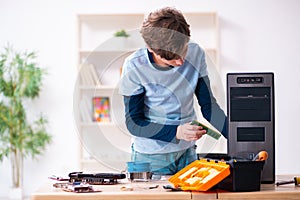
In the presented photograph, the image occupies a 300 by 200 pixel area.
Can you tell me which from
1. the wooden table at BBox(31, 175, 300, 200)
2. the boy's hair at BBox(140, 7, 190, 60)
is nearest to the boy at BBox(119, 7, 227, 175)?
the boy's hair at BBox(140, 7, 190, 60)

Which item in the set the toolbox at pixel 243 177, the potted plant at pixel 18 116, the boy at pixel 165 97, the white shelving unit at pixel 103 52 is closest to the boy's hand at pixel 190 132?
the boy at pixel 165 97

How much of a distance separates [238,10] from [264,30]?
28cm

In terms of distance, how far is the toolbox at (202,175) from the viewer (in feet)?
5.29

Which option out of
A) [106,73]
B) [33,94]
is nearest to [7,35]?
[33,94]

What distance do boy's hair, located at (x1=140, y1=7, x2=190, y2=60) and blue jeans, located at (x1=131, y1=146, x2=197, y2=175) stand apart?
446mm

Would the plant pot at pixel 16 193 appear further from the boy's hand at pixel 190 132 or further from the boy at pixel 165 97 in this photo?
the boy's hand at pixel 190 132

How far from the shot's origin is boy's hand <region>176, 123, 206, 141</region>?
207 centimetres

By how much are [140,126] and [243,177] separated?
2.19 ft

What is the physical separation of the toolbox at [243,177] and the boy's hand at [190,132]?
410 mm

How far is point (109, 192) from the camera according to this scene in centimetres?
165

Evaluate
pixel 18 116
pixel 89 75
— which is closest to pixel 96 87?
pixel 89 75

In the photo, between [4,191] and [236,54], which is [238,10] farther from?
[4,191]

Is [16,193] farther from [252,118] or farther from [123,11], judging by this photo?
[252,118]

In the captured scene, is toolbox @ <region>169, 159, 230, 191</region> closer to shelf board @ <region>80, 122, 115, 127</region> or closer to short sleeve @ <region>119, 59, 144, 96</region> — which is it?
short sleeve @ <region>119, 59, 144, 96</region>
